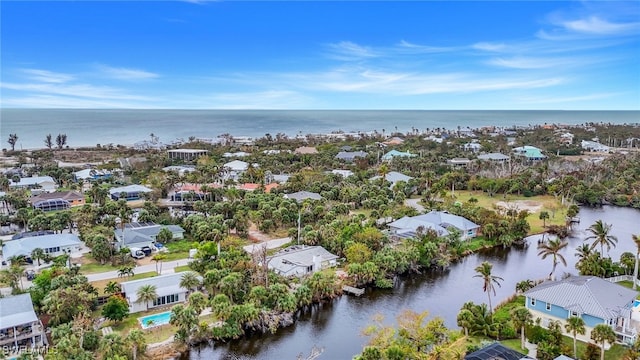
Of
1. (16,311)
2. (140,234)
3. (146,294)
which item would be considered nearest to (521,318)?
(146,294)

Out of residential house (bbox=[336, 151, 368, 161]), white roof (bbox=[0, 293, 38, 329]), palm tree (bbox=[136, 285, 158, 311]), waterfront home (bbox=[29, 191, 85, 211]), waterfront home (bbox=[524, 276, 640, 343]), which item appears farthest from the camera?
residential house (bbox=[336, 151, 368, 161])

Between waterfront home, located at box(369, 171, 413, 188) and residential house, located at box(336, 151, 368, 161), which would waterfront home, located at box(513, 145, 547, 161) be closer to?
residential house, located at box(336, 151, 368, 161)

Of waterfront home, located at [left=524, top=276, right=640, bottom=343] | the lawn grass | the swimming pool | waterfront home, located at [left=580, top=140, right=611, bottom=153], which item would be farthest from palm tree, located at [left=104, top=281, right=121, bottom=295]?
waterfront home, located at [left=580, top=140, right=611, bottom=153]

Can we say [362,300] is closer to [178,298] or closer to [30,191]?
[178,298]

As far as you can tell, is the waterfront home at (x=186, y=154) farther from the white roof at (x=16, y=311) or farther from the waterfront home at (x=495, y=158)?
the white roof at (x=16, y=311)

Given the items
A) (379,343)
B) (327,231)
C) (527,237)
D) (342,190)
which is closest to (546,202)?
(527,237)

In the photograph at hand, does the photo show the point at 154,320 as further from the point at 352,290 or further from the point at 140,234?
the point at 140,234
